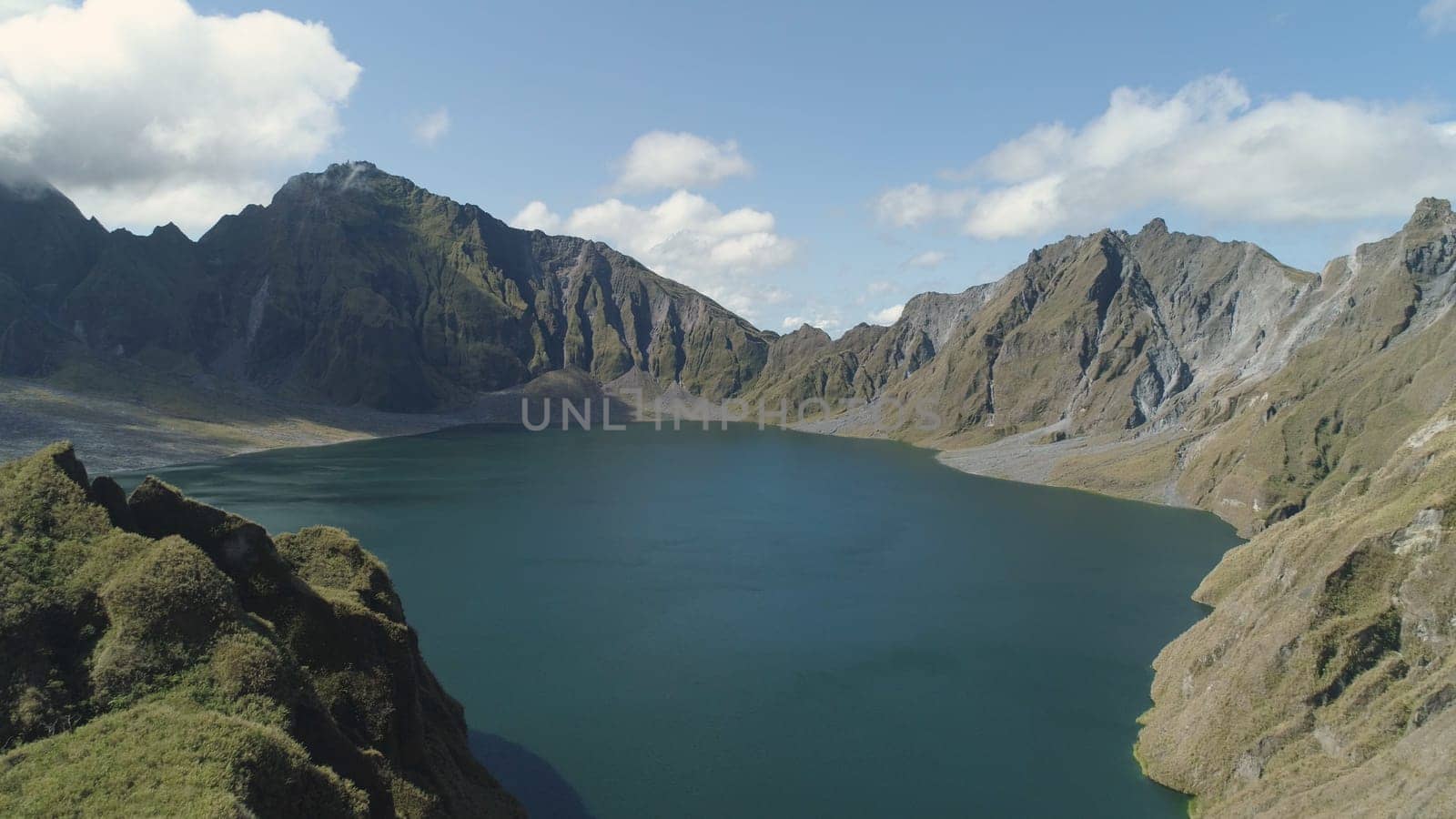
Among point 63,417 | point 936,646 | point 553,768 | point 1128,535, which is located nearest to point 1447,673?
point 936,646

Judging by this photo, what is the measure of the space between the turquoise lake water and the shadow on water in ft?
0.66

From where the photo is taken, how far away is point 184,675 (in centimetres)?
2753

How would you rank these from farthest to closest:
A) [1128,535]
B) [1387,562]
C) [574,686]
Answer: [1128,535], [574,686], [1387,562]

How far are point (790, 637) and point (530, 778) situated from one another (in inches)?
1232

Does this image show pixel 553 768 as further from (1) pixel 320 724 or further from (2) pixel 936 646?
(2) pixel 936 646

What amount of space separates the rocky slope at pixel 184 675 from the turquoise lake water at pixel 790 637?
14564mm

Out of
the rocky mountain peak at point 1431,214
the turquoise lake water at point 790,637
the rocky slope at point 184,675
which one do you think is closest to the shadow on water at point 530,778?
the turquoise lake water at point 790,637

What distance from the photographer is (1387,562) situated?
4769 centimetres

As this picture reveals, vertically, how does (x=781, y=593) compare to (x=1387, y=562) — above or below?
below

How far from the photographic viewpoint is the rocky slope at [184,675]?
23.2 meters

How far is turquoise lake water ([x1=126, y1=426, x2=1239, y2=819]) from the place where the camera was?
48.2 metres

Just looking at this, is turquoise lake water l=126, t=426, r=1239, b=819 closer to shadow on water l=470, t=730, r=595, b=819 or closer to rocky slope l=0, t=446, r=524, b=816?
shadow on water l=470, t=730, r=595, b=819

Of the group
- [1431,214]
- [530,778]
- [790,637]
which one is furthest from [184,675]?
[1431,214]

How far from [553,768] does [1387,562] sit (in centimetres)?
5336
